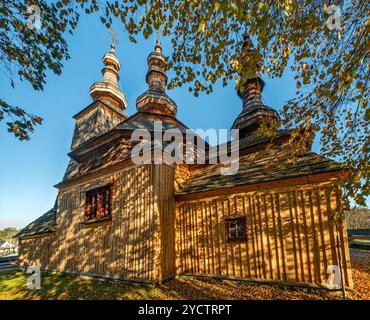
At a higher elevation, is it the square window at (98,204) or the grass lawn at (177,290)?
the square window at (98,204)

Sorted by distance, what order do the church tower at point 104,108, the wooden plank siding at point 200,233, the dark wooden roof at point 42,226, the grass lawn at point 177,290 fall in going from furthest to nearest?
1. the church tower at point 104,108
2. the dark wooden roof at point 42,226
3. the wooden plank siding at point 200,233
4. the grass lawn at point 177,290

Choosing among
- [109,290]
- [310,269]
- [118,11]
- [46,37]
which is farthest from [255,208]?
[46,37]

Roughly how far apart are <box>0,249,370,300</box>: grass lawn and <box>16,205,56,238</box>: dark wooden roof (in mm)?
3365

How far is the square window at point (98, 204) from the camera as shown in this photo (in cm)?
Answer: 911

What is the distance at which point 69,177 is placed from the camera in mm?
11945

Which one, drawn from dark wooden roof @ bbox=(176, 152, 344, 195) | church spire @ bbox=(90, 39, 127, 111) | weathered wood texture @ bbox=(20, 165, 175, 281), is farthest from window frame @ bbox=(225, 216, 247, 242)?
church spire @ bbox=(90, 39, 127, 111)

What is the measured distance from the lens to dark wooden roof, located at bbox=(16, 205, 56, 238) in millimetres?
11726

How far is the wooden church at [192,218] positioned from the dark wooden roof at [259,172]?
42 mm

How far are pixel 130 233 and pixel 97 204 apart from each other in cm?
262

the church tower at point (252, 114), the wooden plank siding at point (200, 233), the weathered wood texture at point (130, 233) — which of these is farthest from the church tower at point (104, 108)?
the church tower at point (252, 114)

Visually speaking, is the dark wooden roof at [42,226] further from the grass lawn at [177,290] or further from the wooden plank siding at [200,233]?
the grass lawn at [177,290]

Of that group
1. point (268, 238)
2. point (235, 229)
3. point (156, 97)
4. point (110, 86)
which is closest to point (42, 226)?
point (110, 86)
